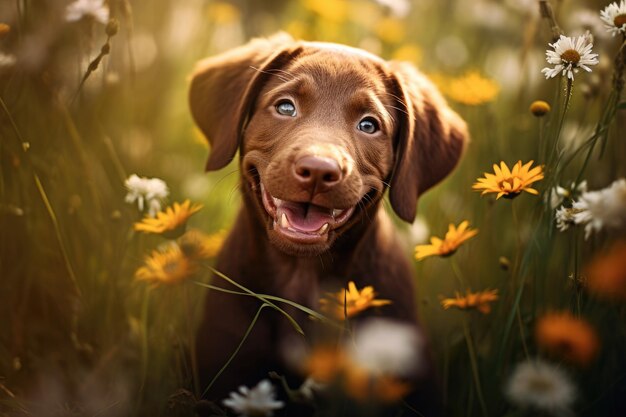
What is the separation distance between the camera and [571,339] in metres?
2.10

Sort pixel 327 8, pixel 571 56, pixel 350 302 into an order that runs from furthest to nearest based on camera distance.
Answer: pixel 327 8
pixel 350 302
pixel 571 56

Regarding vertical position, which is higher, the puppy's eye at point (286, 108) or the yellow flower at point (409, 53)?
the puppy's eye at point (286, 108)

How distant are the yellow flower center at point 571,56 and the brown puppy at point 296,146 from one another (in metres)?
0.76

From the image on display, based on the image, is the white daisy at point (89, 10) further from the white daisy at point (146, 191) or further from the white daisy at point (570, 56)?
the white daisy at point (570, 56)

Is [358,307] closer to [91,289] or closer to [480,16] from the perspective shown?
[91,289]

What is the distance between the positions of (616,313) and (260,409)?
4.05 ft

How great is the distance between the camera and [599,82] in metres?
2.99

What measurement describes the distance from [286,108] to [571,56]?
3.58 ft

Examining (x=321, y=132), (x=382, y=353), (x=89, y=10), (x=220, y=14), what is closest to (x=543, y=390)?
(x=382, y=353)

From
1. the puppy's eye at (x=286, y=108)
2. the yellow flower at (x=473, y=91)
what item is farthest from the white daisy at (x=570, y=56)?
the yellow flower at (x=473, y=91)

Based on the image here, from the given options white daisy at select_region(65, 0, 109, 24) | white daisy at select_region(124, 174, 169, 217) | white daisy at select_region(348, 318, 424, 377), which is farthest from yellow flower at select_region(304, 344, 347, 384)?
white daisy at select_region(65, 0, 109, 24)

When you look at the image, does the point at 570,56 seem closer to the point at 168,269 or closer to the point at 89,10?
the point at 168,269

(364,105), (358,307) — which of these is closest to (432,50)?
(364,105)

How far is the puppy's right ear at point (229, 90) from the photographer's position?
2.77m
